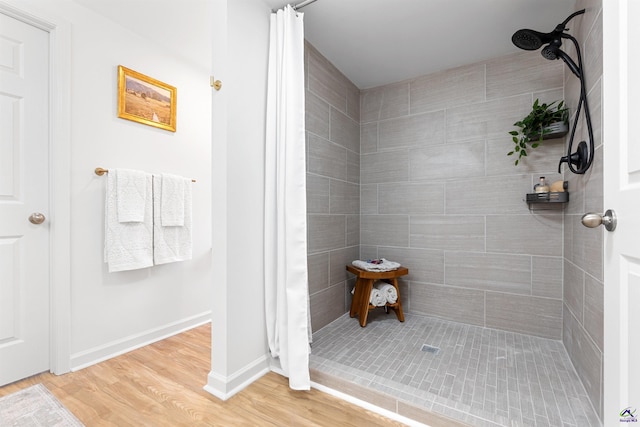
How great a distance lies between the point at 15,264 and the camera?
162 centimetres

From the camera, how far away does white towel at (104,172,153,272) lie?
1.91 metres

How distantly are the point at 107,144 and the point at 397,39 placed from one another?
2.16 meters

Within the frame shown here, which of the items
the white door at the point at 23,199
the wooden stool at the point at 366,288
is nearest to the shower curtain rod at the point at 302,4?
the white door at the point at 23,199

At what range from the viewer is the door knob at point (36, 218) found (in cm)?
166

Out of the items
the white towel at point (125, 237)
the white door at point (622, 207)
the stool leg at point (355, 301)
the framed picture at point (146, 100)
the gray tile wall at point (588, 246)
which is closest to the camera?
the white door at point (622, 207)

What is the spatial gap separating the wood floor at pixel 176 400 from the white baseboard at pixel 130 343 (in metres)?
0.06

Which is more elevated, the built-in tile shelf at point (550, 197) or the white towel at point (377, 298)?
the built-in tile shelf at point (550, 197)

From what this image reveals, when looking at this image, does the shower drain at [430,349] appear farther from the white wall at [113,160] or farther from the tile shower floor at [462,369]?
the white wall at [113,160]

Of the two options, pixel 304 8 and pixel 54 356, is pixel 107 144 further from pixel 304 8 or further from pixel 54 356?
pixel 304 8

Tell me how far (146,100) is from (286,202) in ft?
4.90

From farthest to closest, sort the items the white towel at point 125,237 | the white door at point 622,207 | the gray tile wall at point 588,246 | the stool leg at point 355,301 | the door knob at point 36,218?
the stool leg at point 355,301 < the white towel at point 125,237 < the door knob at point 36,218 < the gray tile wall at point 588,246 < the white door at point 622,207

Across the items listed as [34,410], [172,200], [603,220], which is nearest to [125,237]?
[172,200]

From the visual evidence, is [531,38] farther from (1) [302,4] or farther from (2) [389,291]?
(2) [389,291]

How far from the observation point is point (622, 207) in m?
0.69
